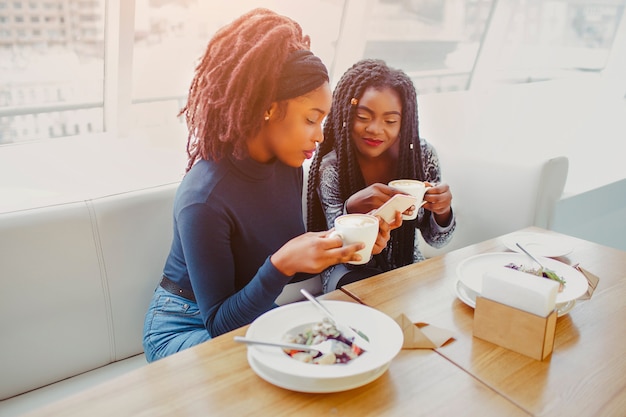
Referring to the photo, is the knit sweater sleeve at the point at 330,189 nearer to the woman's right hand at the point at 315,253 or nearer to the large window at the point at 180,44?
the large window at the point at 180,44

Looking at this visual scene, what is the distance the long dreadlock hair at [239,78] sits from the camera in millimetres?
1274

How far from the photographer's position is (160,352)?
135cm

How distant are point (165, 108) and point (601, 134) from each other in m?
3.37

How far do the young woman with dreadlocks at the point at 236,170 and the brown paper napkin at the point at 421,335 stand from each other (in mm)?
280

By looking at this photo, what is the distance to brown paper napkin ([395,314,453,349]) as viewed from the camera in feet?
3.23

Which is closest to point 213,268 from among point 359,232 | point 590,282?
point 359,232

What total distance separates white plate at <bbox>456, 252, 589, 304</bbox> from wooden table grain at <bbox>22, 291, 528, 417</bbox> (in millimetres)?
307

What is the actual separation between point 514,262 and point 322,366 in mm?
678

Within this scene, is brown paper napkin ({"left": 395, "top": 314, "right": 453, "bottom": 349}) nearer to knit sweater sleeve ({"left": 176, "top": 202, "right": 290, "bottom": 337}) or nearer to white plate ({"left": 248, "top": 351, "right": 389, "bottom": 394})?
white plate ({"left": 248, "top": 351, "right": 389, "bottom": 394})

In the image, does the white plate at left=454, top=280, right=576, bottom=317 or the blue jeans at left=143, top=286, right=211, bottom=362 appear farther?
Answer: the blue jeans at left=143, top=286, right=211, bottom=362

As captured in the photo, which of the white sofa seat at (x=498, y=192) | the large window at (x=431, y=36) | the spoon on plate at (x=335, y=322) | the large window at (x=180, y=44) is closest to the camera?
the spoon on plate at (x=335, y=322)

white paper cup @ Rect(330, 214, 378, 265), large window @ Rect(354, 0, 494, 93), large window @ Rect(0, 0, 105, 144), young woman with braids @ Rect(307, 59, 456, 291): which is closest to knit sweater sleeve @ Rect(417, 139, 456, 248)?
young woman with braids @ Rect(307, 59, 456, 291)

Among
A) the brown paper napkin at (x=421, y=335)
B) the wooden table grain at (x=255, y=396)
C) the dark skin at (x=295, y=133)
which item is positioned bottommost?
the wooden table grain at (x=255, y=396)

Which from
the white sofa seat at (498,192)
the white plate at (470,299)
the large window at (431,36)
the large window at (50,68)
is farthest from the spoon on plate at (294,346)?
the large window at (431,36)
